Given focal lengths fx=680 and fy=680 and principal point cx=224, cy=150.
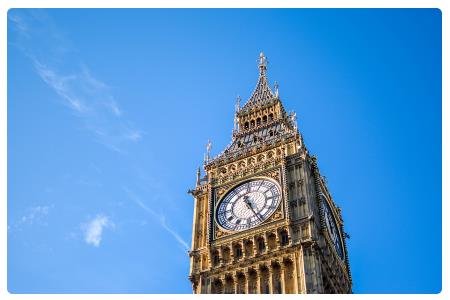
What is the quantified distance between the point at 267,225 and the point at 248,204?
3.35 metres

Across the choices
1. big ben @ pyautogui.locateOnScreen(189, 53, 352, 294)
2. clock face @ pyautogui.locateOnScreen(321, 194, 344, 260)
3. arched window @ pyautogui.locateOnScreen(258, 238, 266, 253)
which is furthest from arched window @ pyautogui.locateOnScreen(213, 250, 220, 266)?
clock face @ pyautogui.locateOnScreen(321, 194, 344, 260)

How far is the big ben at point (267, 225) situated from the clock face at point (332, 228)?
0.12 metres

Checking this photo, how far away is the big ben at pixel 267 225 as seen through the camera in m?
53.0

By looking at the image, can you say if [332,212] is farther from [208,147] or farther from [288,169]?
Result: [208,147]

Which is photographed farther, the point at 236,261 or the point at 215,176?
the point at 215,176

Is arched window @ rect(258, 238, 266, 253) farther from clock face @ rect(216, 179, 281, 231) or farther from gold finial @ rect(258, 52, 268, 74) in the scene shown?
gold finial @ rect(258, 52, 268, 74)

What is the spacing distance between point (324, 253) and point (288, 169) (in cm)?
926

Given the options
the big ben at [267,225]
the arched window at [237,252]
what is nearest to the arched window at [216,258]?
the big ben at [267,225]

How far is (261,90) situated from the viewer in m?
81.2

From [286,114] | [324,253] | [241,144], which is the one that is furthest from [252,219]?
[286,114]

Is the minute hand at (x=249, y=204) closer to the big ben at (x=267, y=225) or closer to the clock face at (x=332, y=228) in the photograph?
the big ben at (x=267, y=225)

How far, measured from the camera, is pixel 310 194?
58250mm

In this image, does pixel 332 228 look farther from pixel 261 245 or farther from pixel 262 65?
pixel 262 65

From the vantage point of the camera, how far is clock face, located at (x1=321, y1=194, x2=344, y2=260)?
59.7 meters
